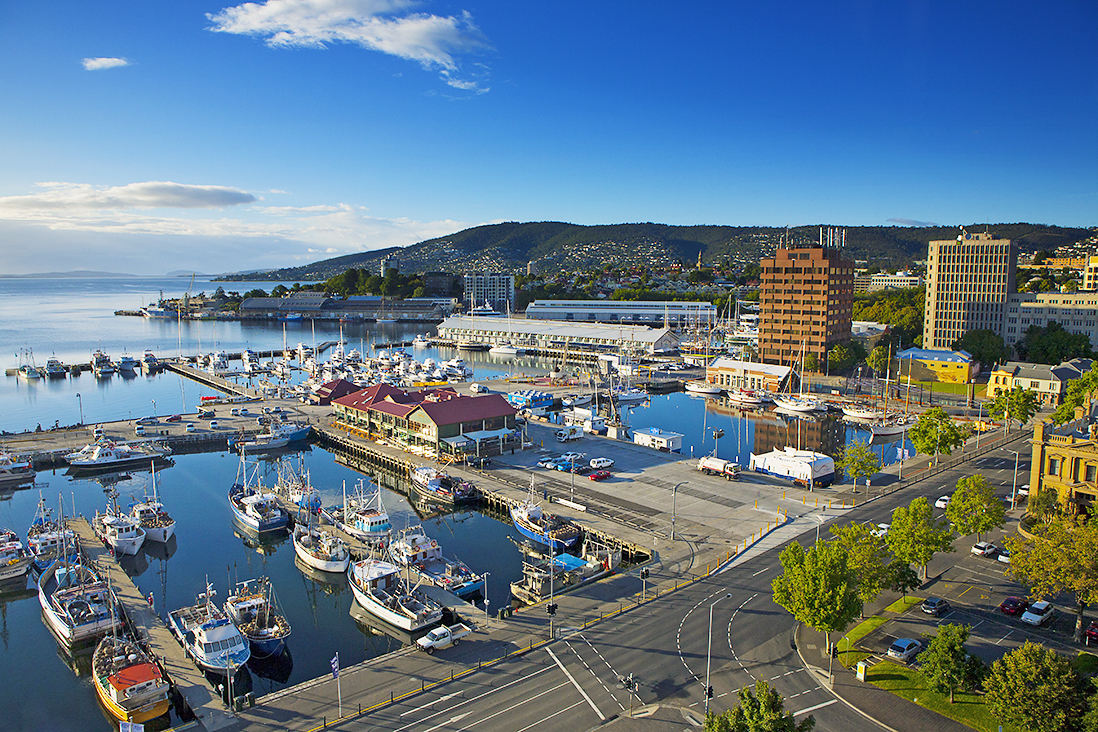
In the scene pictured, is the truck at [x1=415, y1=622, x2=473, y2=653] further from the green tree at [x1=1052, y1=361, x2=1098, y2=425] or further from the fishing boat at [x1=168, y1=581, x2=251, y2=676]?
the green tree at [x1=1052, y1=361, x2=1098, y2=425]

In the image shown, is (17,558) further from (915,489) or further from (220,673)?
(915,489)

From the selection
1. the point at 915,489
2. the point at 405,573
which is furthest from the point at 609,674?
the point at 915,489

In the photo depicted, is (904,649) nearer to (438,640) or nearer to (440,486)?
(438,640)

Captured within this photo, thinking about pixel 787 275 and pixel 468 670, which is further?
pixel 787 275

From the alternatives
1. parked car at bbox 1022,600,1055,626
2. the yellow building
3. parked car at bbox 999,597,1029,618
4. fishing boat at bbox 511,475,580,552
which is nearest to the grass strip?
parked car at bbox 1022,600,1055,626

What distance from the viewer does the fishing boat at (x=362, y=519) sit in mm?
39469

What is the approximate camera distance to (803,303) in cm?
9956

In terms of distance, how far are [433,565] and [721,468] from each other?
2266cm

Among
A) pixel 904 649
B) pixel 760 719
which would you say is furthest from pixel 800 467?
pixel 760 719

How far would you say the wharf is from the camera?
74.2ft

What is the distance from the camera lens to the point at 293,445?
64.3 metres

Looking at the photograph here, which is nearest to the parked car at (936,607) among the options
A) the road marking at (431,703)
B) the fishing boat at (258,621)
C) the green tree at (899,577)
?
the green tree at (899,577)

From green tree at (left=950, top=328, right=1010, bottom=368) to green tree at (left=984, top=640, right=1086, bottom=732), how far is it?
83875mm

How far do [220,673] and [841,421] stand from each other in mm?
65273
